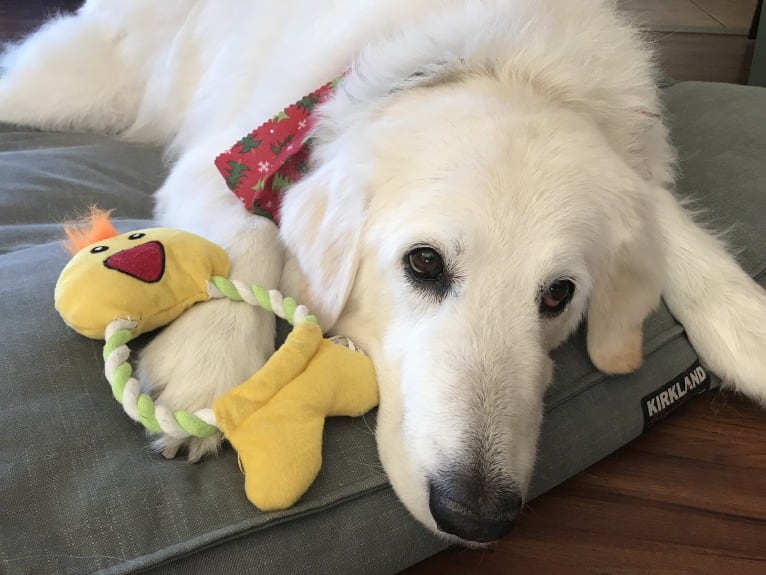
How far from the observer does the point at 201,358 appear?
4.21 ft

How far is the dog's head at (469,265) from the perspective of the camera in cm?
114

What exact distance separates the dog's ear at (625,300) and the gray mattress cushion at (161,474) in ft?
0.20

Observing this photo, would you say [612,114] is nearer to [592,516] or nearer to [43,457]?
[592,516]

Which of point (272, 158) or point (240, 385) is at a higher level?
point (272, 158)

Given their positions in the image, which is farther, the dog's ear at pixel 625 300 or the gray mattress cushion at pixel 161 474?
the dog's ear at pixel 625 300

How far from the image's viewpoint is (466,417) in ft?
3.70

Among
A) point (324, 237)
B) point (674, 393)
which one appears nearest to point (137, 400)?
point (324, 237)

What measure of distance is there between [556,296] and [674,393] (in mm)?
527

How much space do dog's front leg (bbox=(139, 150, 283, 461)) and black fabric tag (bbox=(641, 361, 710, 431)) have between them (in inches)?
32.4

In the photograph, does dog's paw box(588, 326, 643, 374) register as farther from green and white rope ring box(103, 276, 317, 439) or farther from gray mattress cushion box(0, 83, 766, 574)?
green and white rope ring box(103, 276, 317, 439)

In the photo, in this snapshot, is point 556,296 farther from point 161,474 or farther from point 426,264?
point 161,474

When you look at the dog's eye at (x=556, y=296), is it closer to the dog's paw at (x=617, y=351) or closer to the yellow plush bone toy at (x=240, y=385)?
the dog's paw at (x=617, y=351)

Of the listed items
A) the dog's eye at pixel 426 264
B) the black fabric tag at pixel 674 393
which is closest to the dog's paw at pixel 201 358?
the dog's eye at pixel 426 264

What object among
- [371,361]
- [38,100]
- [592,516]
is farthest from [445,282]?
[38,100]
